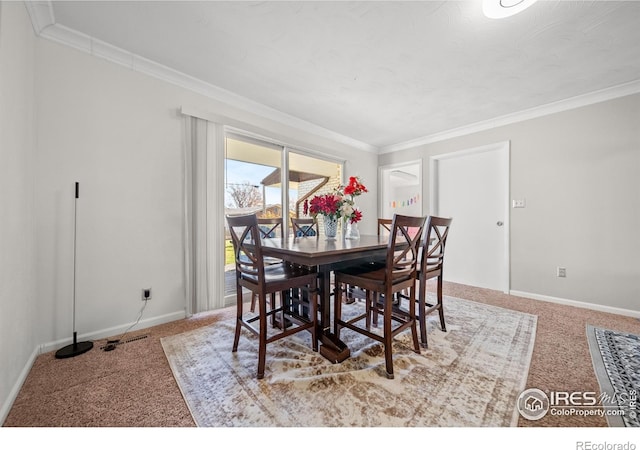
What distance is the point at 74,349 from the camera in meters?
1.77

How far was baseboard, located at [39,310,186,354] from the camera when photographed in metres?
1.81

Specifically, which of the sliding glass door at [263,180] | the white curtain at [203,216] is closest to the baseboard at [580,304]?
the sliding glass door at [263,180]

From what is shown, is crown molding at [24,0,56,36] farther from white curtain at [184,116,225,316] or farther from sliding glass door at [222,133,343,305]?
sliding glass door at [222,133,343,305]

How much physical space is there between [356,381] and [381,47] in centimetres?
245

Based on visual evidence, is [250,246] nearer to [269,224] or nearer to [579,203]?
[269,224]

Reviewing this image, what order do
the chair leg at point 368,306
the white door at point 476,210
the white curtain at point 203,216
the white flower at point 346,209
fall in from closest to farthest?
the chair leg at point 368,306 < the white flower at point 346,209 < the white curtain at point 203,216 < the white door at point 476,210

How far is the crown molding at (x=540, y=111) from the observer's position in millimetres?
2555

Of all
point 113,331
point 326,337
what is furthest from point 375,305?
point 113,331

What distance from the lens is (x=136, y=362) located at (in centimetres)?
167

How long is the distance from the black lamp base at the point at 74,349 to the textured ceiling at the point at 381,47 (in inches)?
92.3

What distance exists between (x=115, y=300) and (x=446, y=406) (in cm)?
252

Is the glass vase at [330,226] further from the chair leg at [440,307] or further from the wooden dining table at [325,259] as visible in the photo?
the chair leg at [440,307]

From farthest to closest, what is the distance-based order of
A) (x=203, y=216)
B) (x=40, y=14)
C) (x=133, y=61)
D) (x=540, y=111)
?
(x=540, y=111) < (x=203, y=216) < (x=133, y=61) < (x=40, y=14)

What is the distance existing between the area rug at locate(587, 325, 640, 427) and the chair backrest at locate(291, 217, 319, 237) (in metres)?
2.46
